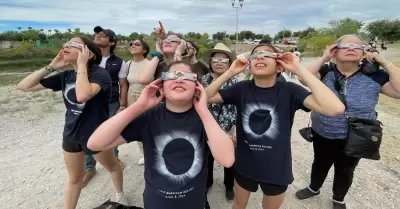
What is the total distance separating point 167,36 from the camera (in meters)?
3.29

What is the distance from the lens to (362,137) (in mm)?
2590

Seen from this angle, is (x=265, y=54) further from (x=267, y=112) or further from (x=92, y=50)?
(x=92, y=50)

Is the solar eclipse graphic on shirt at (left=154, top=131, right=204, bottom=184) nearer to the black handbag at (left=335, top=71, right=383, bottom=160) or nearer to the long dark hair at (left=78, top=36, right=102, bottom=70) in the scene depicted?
the long dark hair at (left=78, top=36, right=102, bottom=70)

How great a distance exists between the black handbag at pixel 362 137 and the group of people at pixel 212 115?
0.09m

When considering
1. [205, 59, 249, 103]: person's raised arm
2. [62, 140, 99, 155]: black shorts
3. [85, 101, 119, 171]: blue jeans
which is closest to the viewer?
[205, 59, 249, 103]: person's raised arm

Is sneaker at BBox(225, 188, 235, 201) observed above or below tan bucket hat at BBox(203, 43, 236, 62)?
below

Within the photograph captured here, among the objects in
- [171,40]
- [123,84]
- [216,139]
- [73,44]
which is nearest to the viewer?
[216,139]

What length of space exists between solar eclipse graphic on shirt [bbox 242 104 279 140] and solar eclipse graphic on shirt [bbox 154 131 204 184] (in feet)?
1.87

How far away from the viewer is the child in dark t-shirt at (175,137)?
1.80 meters

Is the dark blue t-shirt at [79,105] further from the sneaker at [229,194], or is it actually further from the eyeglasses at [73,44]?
the sneaker at [229,194]

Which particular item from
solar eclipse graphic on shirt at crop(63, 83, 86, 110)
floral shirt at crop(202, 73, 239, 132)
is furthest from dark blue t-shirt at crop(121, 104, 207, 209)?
floral shirt at crop(202, 73, 239, 132)

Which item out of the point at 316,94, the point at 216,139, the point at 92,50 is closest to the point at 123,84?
the point at 92,50

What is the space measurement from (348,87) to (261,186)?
1.43 metres

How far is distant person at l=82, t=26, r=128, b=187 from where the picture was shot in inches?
148
